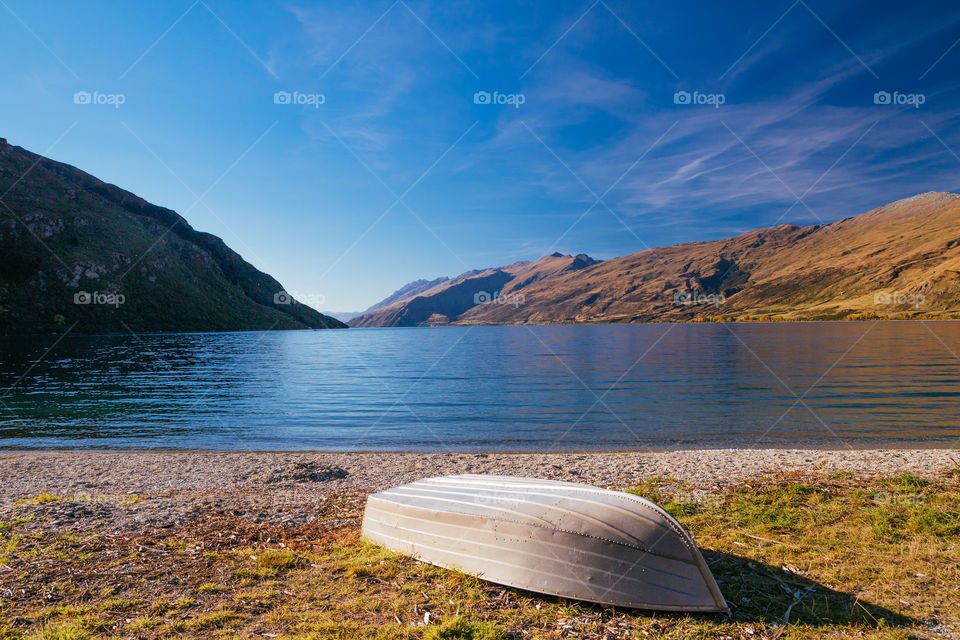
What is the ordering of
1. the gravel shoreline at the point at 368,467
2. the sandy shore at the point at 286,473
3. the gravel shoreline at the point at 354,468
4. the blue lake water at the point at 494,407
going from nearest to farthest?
the sandy shore at the point at 286,473 < the gravel shoreline at the point at 354,468 < the gravel shoreline at the point at 368,467 < the blue lake water at the point at 494,407

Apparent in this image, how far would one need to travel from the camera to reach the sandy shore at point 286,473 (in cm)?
1044

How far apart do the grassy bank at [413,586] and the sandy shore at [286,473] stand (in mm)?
1334

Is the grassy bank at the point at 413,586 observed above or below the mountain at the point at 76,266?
below

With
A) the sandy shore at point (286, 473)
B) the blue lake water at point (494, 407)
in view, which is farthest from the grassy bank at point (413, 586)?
the blue lake water at point (494, 407)

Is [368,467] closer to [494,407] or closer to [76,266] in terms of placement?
[494,407]

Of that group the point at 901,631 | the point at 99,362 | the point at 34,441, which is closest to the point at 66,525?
the point at 901,631

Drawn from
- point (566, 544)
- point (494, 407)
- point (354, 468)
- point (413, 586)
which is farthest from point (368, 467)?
point (494, 407)

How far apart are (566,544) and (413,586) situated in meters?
2.21

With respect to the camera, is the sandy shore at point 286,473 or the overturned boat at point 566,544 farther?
the sandy shore at point 286,473

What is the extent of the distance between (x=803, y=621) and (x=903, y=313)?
26008 cm

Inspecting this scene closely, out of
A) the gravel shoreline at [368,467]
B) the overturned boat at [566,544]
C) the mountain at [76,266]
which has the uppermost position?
the mountain at [76,266]

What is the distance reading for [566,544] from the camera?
601cm

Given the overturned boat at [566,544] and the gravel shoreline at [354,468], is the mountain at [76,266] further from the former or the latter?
the overturned boat at [566,544]

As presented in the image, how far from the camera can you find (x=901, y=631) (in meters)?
5.16
